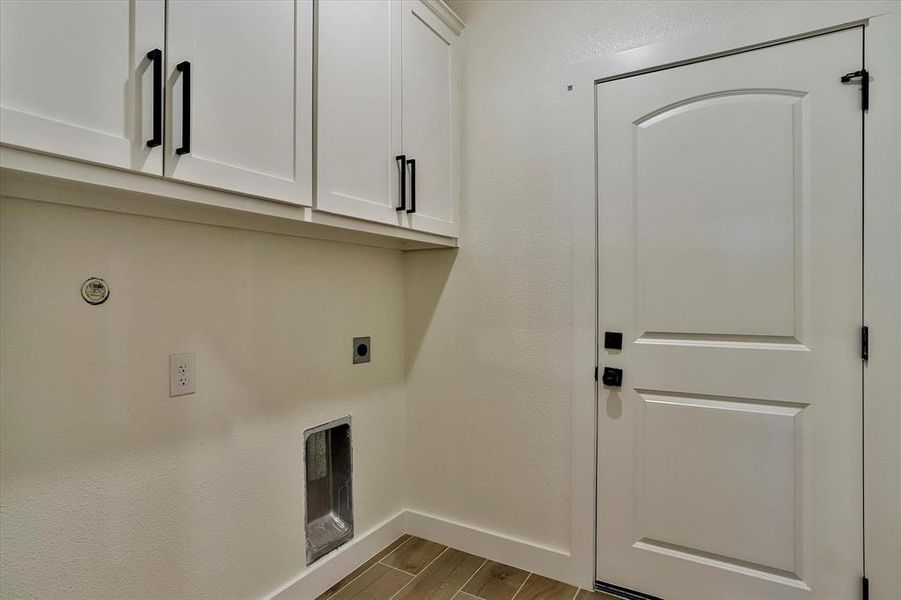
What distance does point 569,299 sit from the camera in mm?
1879

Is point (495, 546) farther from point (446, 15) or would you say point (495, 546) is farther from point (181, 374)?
point (446, 15)

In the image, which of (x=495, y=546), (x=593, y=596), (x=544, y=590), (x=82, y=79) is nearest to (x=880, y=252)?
(x=593, y=596)

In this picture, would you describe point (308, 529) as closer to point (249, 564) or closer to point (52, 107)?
point (249, 564)

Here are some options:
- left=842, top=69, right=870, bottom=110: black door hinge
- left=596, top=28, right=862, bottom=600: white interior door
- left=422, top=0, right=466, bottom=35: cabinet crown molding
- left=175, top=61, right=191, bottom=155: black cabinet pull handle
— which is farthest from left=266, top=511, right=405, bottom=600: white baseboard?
left=842, top=69, right=870, bottom=110: black door hinge

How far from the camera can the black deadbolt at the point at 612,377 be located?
177cm

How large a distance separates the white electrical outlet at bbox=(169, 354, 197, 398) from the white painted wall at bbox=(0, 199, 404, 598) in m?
0.02

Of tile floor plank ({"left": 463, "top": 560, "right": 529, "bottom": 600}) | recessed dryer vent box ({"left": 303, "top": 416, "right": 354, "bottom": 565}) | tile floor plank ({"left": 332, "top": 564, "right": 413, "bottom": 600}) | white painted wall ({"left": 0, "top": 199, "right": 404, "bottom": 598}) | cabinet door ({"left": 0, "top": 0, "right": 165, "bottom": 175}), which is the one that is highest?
cabinet door ({"left": 0, "top": 0, "right": 165, "bottom": 175})

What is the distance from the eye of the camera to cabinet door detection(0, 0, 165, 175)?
0.83 metres

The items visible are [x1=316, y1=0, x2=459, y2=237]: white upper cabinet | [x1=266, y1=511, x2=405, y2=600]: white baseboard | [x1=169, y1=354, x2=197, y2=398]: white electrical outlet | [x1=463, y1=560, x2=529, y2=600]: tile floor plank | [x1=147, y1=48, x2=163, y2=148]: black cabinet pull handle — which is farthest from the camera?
[x1=463, y1=560, x2=529, y2=600]: tile floor plank

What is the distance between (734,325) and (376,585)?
168cm

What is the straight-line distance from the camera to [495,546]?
203cm

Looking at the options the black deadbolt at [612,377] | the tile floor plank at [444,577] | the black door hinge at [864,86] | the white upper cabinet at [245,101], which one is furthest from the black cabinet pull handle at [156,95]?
the black door hinge at [864,86]

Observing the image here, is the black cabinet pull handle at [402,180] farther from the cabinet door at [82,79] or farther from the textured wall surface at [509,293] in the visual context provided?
the cabinet door at [82,79]

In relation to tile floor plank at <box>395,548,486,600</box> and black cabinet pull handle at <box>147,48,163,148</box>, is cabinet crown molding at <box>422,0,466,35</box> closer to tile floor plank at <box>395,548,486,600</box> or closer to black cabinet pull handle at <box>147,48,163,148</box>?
black cabinet pull handle at <box>147,48,163,148</box>
